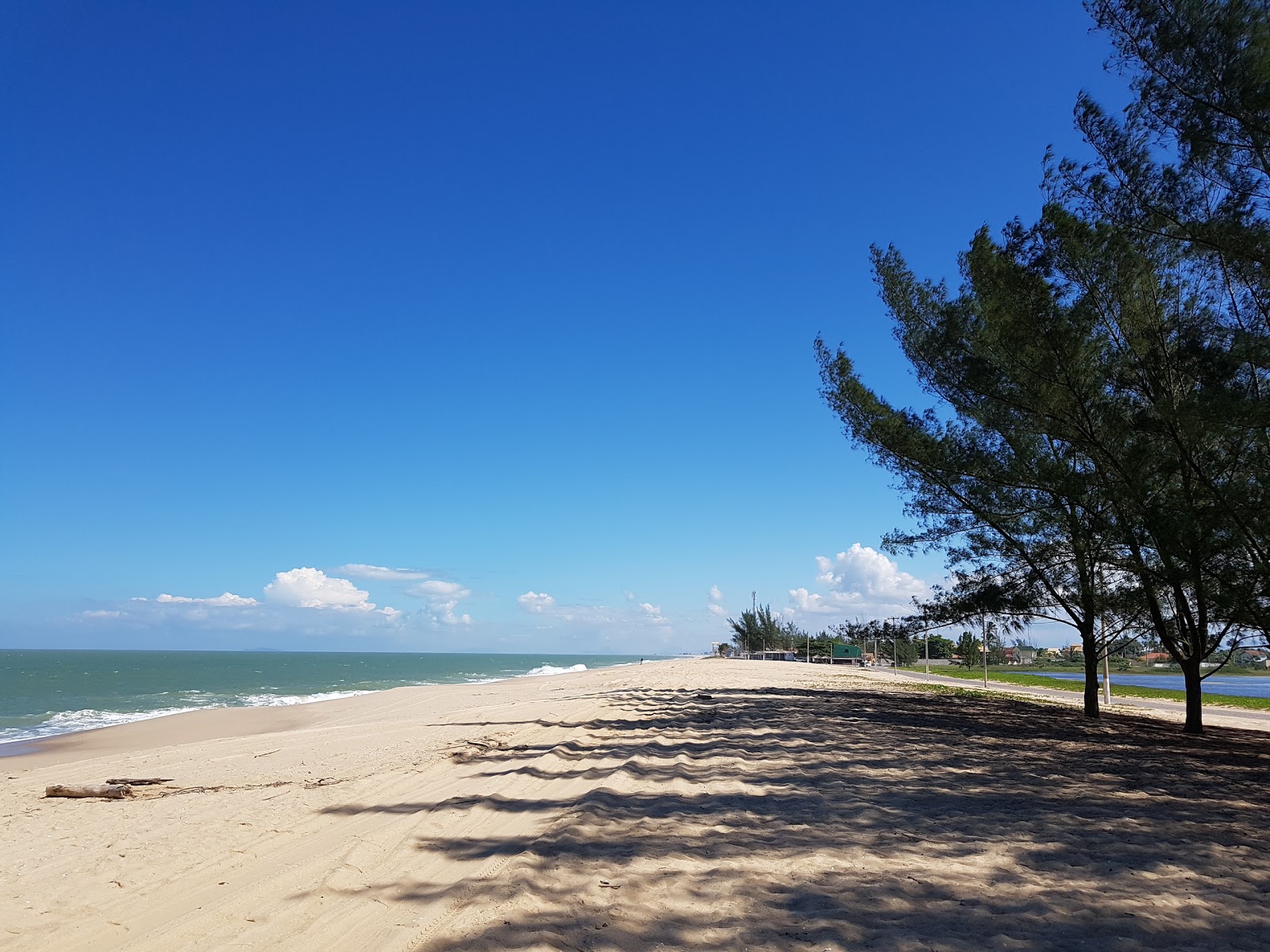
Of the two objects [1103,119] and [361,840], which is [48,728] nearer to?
[361,840]

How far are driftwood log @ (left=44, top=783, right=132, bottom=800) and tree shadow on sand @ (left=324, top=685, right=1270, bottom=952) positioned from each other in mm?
3116

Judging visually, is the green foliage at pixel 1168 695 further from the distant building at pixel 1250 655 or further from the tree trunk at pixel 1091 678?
the distant building at pixel 1250 655

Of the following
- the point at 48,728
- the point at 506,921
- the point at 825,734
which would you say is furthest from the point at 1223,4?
the point at 48,728

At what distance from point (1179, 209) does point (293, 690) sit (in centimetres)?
4180

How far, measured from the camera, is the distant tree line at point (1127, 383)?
342 inches

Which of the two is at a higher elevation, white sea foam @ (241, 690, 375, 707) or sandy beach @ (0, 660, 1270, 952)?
sandy beach @ (0, 660, 1270, 952)

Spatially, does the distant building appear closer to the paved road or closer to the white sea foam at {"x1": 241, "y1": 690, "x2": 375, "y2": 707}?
the paved road

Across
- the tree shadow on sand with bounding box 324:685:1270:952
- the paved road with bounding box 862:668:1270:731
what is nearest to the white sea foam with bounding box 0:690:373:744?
the tree shadow on sand with bounding box 324:685:1270:952

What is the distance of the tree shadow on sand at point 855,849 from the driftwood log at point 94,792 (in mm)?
3116

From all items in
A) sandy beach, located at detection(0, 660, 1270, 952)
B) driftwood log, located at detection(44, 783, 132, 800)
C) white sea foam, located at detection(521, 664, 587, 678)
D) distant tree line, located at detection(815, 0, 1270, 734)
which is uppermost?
distant tree line, located at detection(815, 0, 1270, 734)

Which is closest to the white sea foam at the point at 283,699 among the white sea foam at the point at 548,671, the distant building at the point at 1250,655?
the white sea foam at the point at 548,671

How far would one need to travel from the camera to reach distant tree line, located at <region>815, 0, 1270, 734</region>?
28.5ft

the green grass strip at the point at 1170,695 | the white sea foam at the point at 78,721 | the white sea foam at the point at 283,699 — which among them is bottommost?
the white sea foam at the point at 283,699

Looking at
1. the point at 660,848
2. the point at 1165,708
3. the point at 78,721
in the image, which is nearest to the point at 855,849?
the point at 660,848
